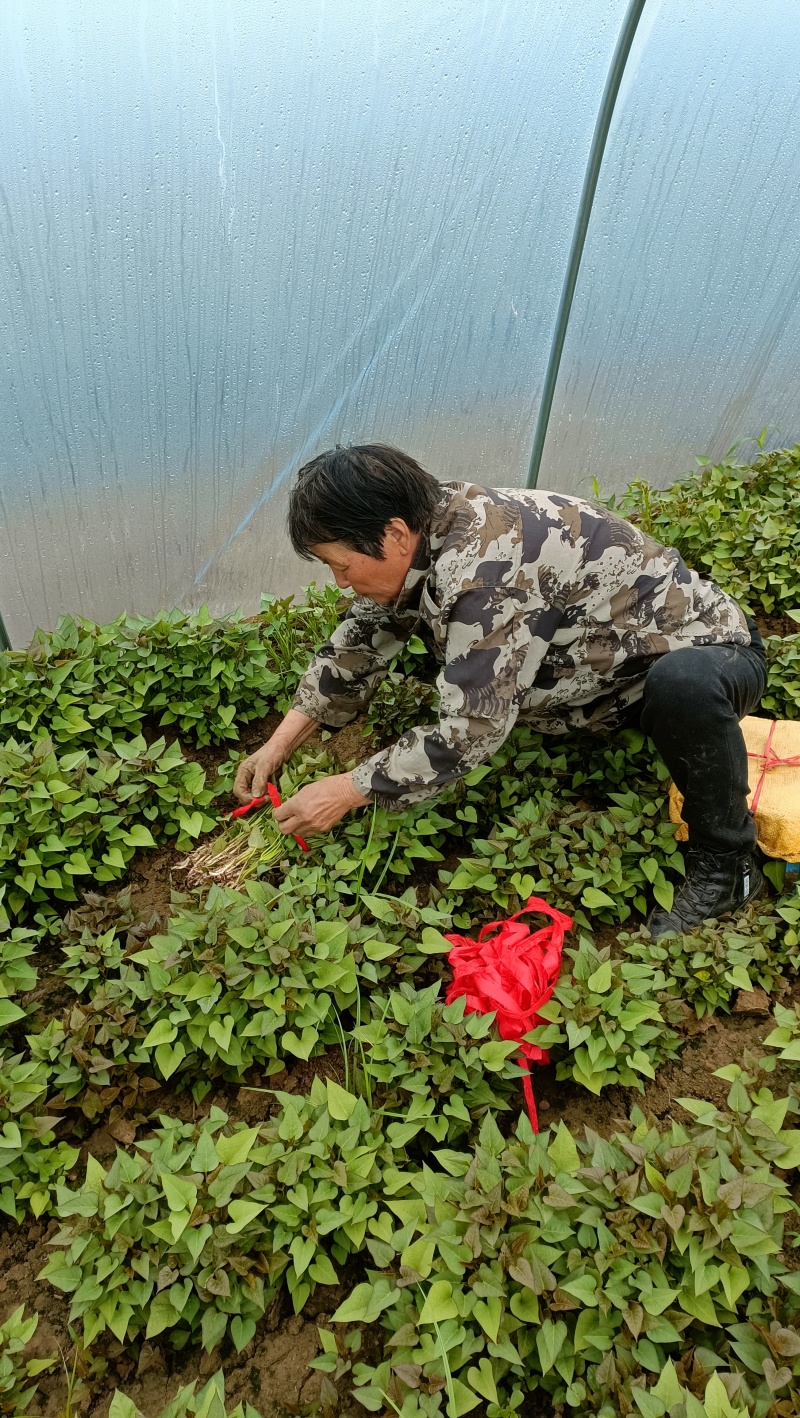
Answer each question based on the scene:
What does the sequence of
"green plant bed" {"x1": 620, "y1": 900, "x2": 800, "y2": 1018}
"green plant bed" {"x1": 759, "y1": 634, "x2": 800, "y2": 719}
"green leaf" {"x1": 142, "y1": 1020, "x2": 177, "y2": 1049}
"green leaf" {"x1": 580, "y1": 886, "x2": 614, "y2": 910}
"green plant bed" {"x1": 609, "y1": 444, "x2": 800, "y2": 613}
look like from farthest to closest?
"green plant bed" {"x1": 609, "y1": 444, "x2": 800, "y2": 613}, "green plant bed" {"x1": 759, "y1": 634, "x2": 800, "y2": 719}, "green leaf" {"x1": 580, "y1": 886, "x2": 614, "y2": 910}, "green plant bed" {"x1": 620, "y1": 900, "x2": 800, "y2": 1018}, "green leaf" {"x1": 142, "y1": 1020, "x2": 177, "y2": 1049}

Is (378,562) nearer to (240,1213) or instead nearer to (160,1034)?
(160,1034)

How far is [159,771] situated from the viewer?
2896 mm

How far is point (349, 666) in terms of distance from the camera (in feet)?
9.36

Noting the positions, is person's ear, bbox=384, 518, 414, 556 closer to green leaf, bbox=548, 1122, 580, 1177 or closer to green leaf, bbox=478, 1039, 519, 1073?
green leaf, bbox=478, 1039, 519, 1073

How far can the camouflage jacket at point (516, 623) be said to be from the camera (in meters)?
2.34

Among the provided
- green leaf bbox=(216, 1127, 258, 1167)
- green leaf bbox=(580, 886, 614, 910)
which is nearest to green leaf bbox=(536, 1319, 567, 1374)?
green leaf bbox=(216, 1127, 258, 1167)

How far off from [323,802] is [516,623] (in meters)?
0.70

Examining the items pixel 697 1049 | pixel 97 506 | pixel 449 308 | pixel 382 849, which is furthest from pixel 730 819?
pixel 97 506

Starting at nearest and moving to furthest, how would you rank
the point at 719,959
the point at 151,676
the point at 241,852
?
the point at 719,959, the point at 241,852, the point at 151,676

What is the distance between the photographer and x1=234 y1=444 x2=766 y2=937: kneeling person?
7.59 feet

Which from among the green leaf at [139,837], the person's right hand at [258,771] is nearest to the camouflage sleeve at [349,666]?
the person's right hand at [258,771]

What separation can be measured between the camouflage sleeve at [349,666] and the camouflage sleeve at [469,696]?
0.42 metres

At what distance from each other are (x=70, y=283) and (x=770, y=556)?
A: 2.70 meters

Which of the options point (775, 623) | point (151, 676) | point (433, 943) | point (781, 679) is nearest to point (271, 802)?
point (151, 676)
